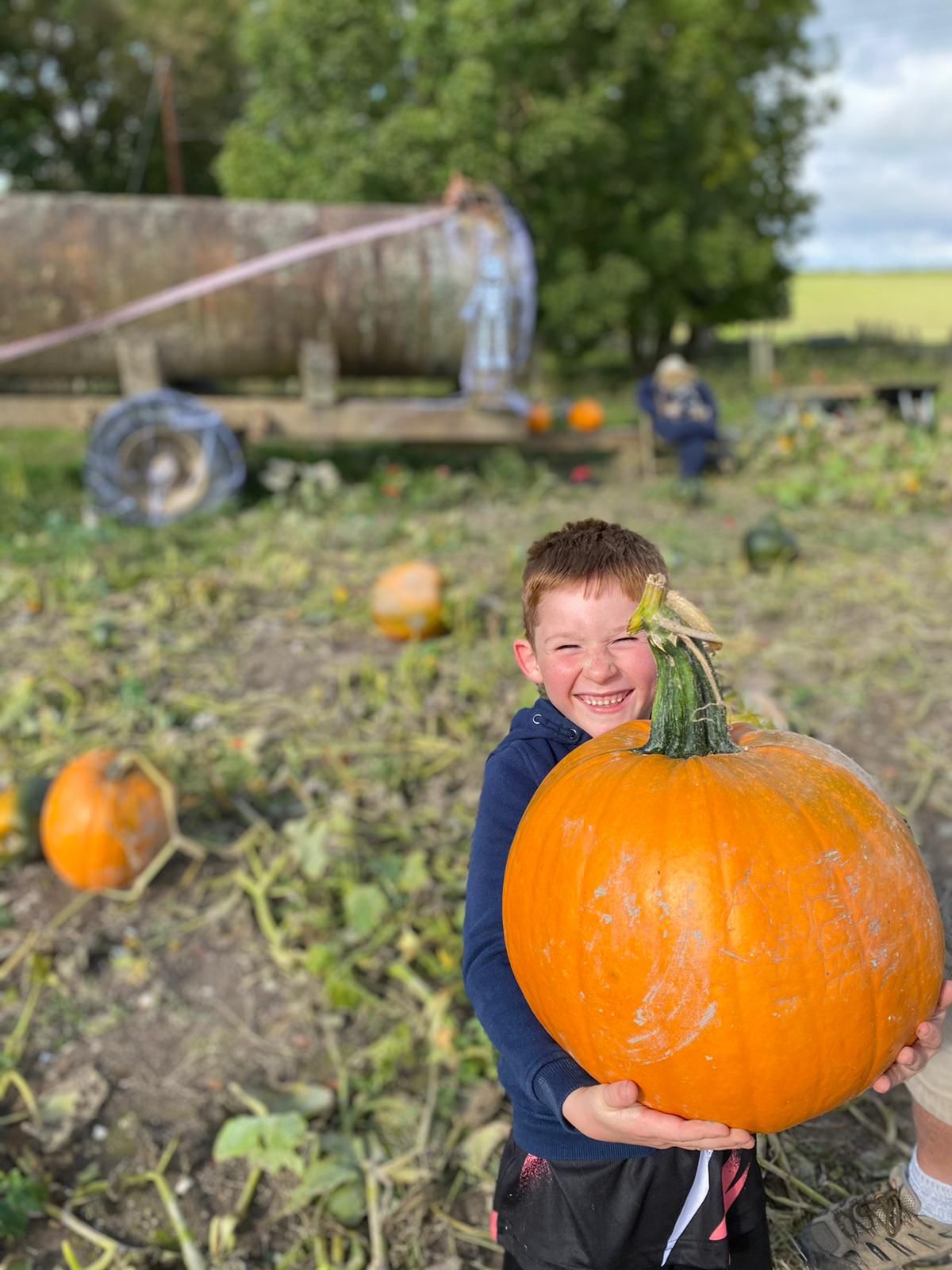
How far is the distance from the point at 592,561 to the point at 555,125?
16212 mm

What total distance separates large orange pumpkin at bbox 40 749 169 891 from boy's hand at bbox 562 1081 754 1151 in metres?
2.44

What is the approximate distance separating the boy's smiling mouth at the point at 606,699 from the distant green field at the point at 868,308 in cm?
2339

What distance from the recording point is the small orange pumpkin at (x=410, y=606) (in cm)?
549

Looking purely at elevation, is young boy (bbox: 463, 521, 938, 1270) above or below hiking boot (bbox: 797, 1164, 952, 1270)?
above

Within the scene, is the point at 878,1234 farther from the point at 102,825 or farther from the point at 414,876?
the point at 102,825

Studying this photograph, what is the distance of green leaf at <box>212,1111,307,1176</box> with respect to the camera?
249 centimetres

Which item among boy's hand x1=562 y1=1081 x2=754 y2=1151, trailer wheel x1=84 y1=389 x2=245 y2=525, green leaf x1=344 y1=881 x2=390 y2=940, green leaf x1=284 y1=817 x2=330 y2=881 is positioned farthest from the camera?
trailer wheel x1=84 y1=389 x2=245 y2=525

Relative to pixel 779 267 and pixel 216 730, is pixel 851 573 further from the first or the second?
pixel 779 267

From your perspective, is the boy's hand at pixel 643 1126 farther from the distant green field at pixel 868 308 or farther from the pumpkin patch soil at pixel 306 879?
the distant green field at pixel 868 308

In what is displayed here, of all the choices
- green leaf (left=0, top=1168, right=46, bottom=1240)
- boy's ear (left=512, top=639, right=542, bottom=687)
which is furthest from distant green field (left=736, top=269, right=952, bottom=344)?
green leaf (left=0, top=1168, right=46, bottom=1240)

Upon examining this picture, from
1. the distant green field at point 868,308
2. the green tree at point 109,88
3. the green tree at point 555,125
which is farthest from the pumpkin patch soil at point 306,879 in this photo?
the green tree at point 109,88

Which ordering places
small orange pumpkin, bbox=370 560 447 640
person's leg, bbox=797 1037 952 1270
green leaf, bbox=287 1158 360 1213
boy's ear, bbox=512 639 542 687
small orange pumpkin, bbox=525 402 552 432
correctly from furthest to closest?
1. small orange pumpkin, bbox=525 402 552 432
2. small orange pumpkin, bbox=370 560 447 640
3. green leaf, bbox=287 1158 360 1213
4. boy's ear, bbox=512 639 542 687
5. person's leg, bbox=797 1037 952 1270

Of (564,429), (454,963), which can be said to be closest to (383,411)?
(564,429)

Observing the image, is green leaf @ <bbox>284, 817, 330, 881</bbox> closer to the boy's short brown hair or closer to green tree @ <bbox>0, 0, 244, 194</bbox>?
the boy's short brown hair
